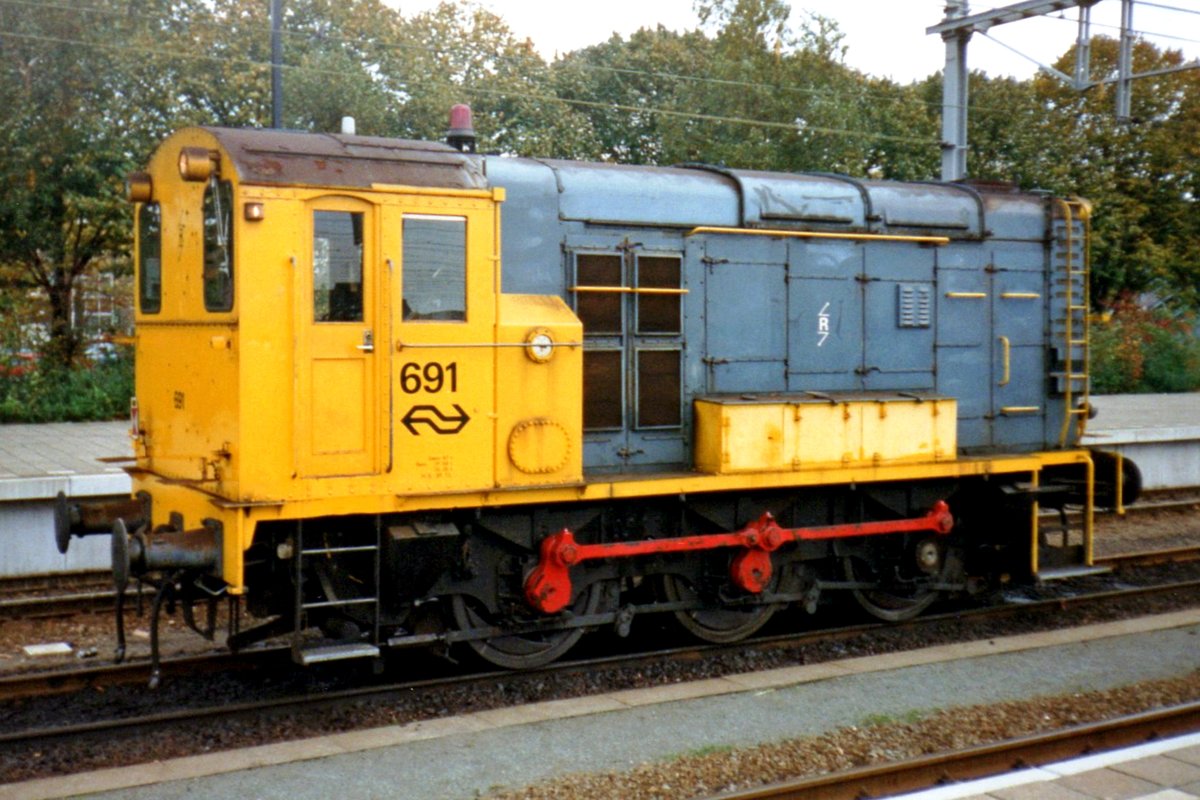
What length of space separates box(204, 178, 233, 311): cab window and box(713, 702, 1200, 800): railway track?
4.00 m

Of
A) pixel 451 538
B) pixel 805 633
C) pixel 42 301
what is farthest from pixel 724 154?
pixel 451 538

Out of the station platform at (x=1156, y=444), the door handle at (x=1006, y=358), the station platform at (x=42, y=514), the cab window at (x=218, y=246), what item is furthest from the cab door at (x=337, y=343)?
the station platform at (x=1156, y=444)

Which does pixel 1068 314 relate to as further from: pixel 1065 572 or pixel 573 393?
pixel 573 393

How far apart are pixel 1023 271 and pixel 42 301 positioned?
63.5ft

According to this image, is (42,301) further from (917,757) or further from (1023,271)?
(917,757)

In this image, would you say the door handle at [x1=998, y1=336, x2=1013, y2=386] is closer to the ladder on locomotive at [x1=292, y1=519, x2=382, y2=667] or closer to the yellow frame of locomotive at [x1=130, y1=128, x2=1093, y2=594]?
the yellow frame of locomotive at [x1=130, y1=128, x2=1093, y2=594]

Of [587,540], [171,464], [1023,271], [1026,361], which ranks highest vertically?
[1023,271]

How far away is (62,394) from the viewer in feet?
61.3

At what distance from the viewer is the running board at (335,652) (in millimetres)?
6961

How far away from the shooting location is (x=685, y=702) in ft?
25.1

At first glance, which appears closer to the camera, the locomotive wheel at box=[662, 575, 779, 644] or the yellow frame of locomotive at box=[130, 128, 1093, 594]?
the yellow frame of locomotive at box=[130, 128, 1093, 594]

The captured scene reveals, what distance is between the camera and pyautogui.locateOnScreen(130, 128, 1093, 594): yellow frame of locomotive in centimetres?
681

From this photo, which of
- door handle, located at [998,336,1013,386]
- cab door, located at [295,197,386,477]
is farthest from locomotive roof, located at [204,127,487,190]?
door handle, located at [998,336,1013,386]

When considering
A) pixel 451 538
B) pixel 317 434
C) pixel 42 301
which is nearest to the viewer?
pixel 317 434
